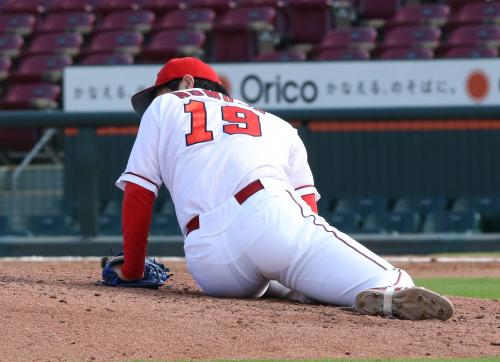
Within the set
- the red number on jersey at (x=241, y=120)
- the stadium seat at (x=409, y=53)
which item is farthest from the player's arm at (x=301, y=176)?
the stadium seat at (x=409, y=53)

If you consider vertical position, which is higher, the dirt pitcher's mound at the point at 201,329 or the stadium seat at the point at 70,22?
the dirt pitcher's mound at the point at 201,329

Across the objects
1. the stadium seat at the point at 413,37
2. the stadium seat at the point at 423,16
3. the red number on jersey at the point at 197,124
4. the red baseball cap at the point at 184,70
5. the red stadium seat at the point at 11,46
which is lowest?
the red stadium seat at the point at 11,46

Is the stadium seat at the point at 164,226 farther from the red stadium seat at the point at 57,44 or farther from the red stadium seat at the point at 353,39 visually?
the red stadium seat at the point at 57,44

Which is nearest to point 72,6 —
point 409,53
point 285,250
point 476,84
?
point 409,53

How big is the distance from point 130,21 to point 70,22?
1.00 meters

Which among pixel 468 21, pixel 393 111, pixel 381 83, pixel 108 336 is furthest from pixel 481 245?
pixel 108 336

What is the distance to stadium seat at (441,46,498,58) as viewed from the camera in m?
13.7

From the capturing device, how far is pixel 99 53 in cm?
1600

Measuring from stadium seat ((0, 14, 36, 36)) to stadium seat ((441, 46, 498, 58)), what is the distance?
646 cm

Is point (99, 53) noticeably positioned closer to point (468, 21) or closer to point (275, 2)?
point (275, 2)

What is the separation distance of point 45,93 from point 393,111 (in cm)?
592

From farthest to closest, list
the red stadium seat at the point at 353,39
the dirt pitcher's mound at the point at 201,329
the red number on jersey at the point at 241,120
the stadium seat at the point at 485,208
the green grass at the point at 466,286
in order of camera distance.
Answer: the red stadium seat at the point at 353,39
the stadium seat at the point at 485,208
the green grass at the point at 466,286
the red number on jersey at the point at 241,120
the dirt pitcher's mound at the point at 201,329

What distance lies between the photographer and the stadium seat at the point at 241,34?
15867mm

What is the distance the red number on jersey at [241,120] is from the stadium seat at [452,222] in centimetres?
613
